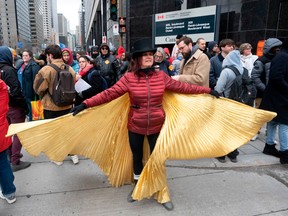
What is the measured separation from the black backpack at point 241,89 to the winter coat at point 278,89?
26cm

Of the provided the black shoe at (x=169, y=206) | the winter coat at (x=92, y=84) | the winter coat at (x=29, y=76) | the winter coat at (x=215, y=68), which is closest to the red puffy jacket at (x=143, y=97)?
the black shoe at (x=169, y=206)

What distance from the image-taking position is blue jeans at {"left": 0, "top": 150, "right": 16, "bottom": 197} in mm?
2920

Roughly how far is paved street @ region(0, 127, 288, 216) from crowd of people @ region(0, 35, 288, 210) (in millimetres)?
176

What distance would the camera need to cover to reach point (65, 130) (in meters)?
2.85

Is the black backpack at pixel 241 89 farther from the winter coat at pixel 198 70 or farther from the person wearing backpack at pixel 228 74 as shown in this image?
the winter coat at pixel 198 70

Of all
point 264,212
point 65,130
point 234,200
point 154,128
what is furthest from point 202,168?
point 65,130

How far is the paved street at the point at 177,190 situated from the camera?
2969 millimetres

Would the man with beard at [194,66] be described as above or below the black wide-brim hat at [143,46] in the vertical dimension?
below

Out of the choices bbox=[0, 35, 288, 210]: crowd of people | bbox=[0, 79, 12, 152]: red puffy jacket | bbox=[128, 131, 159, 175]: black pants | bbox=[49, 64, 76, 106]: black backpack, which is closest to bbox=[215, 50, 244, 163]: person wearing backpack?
bbox=[0, 35, 288, 210]: crowd of people

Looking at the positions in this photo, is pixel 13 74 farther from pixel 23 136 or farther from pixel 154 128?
pixel 154 128

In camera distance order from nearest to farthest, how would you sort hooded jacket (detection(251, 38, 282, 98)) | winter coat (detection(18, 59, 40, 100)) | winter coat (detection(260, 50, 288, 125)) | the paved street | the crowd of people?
the crowd of people, the paved street, winter coat (detection(260, 50, 288, 125)), hooded jacket (detection(251, 38, 282, 98)), winter coat (detection(18, 59, 40, 100))

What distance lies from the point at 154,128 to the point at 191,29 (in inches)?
409

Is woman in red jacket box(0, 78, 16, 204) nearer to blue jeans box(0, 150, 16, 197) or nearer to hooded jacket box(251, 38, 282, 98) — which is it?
blue jeans box(0, 150, 16, 197)

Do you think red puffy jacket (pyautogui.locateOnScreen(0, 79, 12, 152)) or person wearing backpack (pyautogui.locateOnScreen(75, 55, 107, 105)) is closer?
red puffy jacket (pyautogui.locateOnScreen(0, 79, 12, 152))
